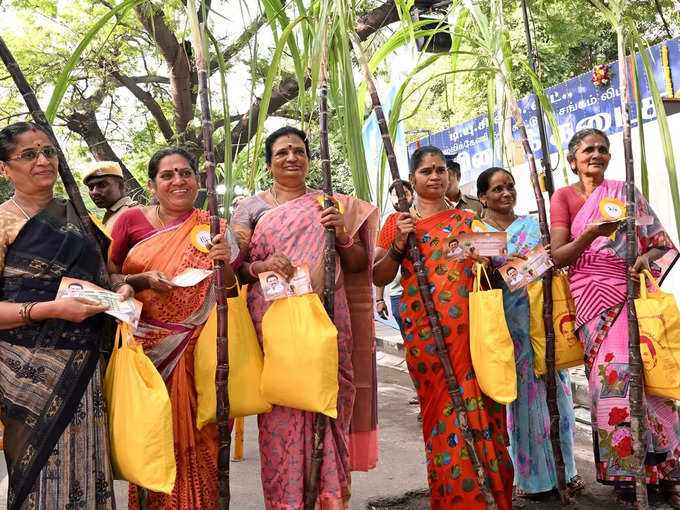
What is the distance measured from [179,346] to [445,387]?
1.25m

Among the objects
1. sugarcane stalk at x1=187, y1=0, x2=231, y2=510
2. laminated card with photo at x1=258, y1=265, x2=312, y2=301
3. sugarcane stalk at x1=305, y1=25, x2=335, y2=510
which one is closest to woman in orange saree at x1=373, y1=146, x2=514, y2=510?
sugarcane stalk at x1=305, y1=25, x2=335, y2=510

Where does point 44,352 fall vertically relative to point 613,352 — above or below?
above

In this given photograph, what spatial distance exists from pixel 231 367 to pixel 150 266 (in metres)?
0.56

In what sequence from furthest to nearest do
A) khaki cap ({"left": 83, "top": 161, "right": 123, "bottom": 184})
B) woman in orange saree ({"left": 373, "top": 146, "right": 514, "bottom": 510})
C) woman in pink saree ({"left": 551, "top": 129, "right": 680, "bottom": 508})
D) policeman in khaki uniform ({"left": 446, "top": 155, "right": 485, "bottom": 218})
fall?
policeman in khaki uniform ({"left": 446, "top": 155, "right": 485, "bottom": 218})
khaki cap ({"left": 83, "top": 161, "right": 123, "bottom": 184})
woman in pink saree ({"left": 551, "top": 129, "right": 680, "bottom": 508})
woman in orange saree ({"left": 373, "top": 146, "right": 514, "bottom": 510})

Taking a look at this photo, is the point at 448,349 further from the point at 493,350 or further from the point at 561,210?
the point at 561,210

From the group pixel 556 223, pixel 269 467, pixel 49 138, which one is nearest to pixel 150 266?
pixel 49 138

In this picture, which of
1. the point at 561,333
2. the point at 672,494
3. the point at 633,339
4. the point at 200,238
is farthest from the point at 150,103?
the point at 672,494

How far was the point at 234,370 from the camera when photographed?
2.80 m

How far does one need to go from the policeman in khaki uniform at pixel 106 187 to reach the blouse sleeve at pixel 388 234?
190cm

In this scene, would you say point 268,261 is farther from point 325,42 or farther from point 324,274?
point 325,42

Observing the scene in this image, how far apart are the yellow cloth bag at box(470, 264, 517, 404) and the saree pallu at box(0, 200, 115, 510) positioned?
5.30ft

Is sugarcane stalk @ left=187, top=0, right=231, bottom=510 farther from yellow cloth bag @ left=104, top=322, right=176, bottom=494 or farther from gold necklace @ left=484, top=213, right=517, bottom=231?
gold necklace @ left=484, top=213, right=517, bottom=231

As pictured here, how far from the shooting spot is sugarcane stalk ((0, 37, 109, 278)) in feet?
7.95

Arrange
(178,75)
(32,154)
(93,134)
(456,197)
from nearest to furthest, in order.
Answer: (32,154) < (456,197) < (178,75) < (93,134)
